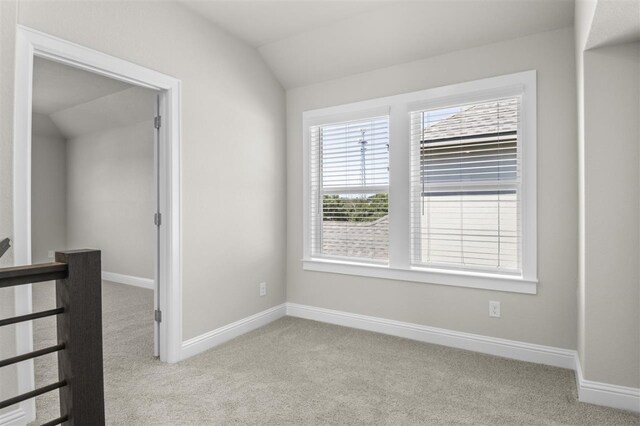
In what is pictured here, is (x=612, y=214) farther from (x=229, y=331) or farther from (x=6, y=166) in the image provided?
(x=6, y=166)

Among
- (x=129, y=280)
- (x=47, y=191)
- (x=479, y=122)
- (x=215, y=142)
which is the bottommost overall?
(x=129, y=280)

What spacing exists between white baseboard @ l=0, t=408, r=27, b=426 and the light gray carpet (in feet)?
0.31

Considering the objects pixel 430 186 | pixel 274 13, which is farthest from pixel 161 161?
pixel 430 186

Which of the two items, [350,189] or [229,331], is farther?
[350,189]

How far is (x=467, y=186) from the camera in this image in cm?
304

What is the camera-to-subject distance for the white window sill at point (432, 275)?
2.81m

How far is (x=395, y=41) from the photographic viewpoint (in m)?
3.10

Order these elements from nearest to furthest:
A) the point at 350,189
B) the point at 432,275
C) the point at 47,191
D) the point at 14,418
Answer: the point at 14,418 → the point at 432,275 → the point at 350,189 → the point at 47,191

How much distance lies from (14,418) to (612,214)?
11.2 ft

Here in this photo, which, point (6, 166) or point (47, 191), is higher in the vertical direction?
point (47, 191)

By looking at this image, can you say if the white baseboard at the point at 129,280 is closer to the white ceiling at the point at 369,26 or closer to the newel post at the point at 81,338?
the white ceiling at the point at 369,26

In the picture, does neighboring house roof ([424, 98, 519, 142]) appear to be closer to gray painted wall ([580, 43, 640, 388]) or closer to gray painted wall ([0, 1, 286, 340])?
gray painted wall ([580, 43, 640, 388])

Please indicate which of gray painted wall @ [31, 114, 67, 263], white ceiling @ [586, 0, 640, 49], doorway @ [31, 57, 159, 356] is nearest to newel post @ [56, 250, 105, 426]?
white ceiling @ [586, 0, 640, 49]

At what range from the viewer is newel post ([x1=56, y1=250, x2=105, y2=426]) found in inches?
54.8
